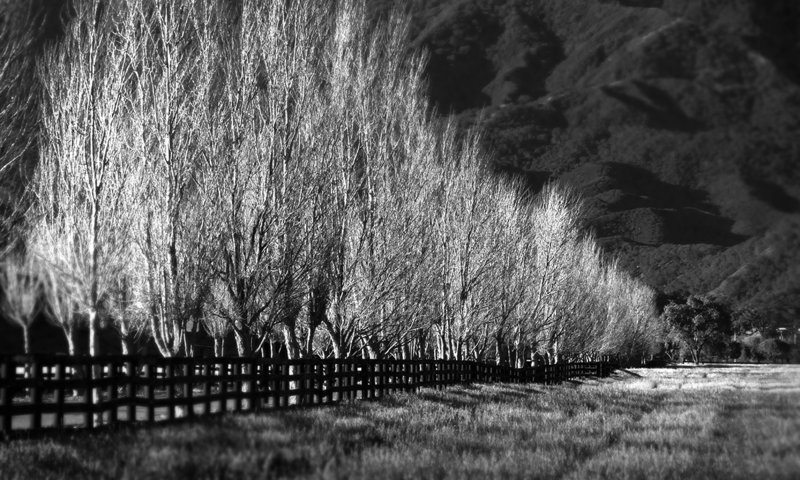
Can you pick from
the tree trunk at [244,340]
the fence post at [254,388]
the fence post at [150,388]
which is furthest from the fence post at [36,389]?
the tree trunk at [244,340]

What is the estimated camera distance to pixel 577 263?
5259 centimetres

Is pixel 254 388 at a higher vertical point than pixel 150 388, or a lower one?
lower

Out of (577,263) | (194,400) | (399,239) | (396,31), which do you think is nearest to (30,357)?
(194,400)

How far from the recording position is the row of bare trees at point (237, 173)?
708 inches

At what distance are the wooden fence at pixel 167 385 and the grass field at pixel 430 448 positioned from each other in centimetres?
94

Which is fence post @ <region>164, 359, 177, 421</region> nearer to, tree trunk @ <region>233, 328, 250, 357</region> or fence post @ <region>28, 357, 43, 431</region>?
fence post @ <region>28, 357, 43, 431</region>

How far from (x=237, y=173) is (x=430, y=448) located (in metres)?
10.3

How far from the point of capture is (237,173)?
60.4 ft

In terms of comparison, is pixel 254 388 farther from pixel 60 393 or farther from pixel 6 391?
pixel 6 391

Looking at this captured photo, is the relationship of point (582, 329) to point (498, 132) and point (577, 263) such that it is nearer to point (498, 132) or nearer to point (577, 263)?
point (577, 263)

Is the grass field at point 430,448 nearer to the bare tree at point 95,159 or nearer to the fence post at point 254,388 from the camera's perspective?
the fence post at point 254,388

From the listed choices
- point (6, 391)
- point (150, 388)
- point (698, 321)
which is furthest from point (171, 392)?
point (698, 321)

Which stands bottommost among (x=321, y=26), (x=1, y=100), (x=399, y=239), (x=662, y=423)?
(x=662, y=423)

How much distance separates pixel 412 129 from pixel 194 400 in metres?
17.6
